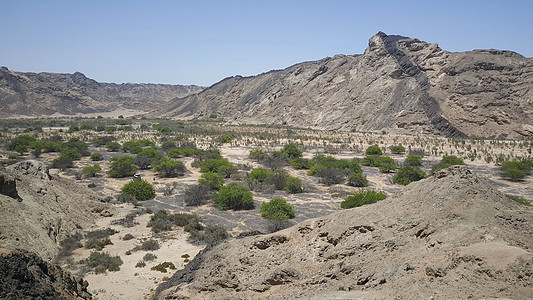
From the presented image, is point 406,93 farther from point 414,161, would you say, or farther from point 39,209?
point 39,209

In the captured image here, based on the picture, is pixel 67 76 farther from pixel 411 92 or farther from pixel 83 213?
pixel 83 213

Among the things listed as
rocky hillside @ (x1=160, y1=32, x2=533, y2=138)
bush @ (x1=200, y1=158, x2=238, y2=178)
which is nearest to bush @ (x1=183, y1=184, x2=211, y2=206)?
bush @ (x1=200, y1=158, x2=238, y2=178)

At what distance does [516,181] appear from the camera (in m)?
23.2

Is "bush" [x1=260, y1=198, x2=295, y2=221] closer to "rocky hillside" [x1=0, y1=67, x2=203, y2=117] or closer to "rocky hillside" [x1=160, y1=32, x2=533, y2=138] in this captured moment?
"rocky hillside" [x1=160, y1=32, x2=533, y2=138]

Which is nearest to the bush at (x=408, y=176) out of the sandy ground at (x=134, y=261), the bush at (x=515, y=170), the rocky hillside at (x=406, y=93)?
the bush at (x=515, y=170)

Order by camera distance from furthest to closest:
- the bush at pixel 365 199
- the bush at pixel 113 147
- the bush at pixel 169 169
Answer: the bush at pixel 113 147 → the bush at pixel 169 169 → the bush at pixel 365 199

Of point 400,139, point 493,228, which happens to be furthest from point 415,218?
point 400,139

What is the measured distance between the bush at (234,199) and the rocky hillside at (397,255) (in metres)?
8.45

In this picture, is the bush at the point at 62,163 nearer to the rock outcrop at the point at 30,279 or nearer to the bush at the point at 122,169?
the bush at the point at 122,169

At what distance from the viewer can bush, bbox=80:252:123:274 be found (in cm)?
1070

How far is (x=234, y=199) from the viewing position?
18.2 metres

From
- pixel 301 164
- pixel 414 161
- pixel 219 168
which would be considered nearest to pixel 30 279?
pixel 219 168

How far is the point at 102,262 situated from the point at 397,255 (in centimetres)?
916

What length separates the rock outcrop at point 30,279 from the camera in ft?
19.1
